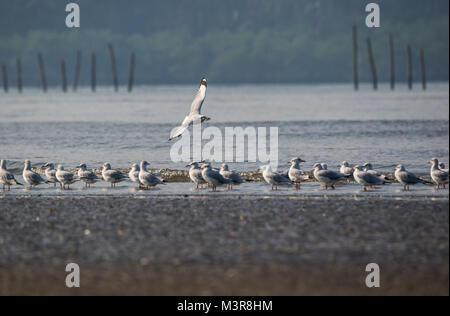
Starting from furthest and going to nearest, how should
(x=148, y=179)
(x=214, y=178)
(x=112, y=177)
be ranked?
(x=112, y=177), (x=148, y=179), (x=214, y=178)

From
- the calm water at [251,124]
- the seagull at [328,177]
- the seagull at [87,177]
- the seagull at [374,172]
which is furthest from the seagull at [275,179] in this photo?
the calm water at [251,124]

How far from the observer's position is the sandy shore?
465 inches

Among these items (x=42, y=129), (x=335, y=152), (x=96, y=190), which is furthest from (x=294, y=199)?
(x=42, y=129)

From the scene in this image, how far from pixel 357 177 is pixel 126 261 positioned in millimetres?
10391

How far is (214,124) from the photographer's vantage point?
61031 millimetres

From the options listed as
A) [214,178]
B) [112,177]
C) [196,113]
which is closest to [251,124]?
[196,113]

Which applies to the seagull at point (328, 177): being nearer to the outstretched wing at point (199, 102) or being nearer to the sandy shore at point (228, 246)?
the sandy shore at point (228, 246)

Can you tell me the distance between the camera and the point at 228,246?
46.2 feet

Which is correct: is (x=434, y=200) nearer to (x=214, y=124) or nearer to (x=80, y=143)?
(x=80, y=143)

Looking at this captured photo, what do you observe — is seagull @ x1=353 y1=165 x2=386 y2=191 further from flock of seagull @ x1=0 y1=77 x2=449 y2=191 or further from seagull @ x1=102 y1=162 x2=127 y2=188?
seagull @ x1=102 y1=162 x2=127 y2=188

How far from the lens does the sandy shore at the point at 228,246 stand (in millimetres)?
11812

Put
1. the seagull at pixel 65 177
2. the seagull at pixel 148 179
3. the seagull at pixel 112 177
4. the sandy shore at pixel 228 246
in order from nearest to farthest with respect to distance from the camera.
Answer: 1. the sandy shore at pixel 228 246
2. the seagull at pixel 148 179
3. the seagull at pixel 65 177
4. the seagull at pixel 112 177

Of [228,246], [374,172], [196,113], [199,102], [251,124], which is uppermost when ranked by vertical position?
[251,124]

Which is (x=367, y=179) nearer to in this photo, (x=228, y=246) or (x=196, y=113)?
(x=196, y=113)
